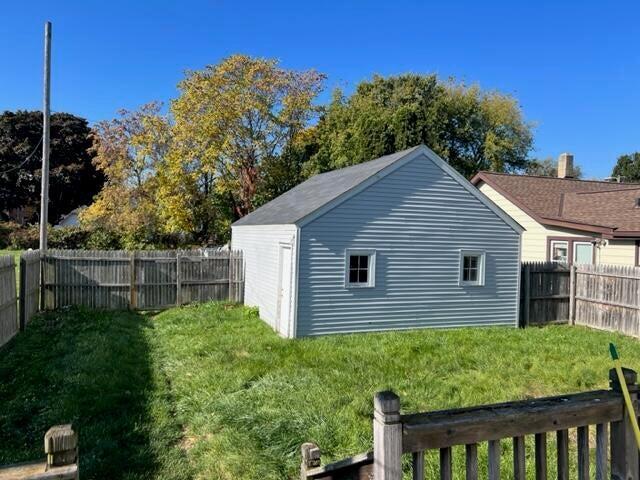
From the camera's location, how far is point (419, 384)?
23.4 ft

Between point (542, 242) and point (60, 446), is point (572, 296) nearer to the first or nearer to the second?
point (542, 242)

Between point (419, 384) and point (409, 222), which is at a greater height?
point (409, 222)

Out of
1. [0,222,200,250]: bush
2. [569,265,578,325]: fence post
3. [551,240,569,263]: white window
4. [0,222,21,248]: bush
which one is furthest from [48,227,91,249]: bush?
[569,265,578,325]: fence post

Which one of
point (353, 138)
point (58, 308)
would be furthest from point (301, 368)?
point (353, 138)

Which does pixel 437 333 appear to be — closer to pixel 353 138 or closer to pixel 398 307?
pixel 398 307

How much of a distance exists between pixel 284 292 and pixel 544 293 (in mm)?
7545

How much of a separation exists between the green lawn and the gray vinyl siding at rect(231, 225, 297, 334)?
2.51 ft

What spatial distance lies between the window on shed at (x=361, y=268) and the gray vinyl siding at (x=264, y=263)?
1.49 m

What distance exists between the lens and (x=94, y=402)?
6.14 meters

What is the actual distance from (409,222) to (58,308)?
32.1 feet

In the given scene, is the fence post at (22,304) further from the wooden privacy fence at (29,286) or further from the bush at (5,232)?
the bush at (5,232)

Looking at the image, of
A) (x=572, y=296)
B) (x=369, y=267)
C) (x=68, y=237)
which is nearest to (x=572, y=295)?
(x=572, y=296)

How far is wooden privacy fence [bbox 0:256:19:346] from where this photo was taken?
885 cm

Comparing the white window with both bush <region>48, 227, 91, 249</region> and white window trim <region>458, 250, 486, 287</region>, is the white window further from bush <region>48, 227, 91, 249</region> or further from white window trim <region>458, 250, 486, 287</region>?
bush <region>48, 227, 91, 249</region>
